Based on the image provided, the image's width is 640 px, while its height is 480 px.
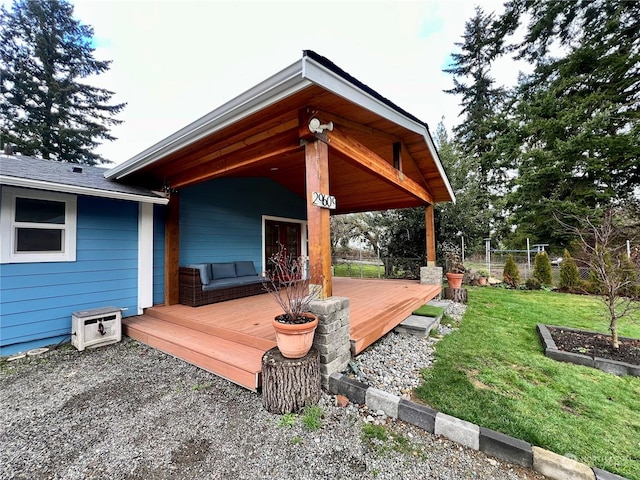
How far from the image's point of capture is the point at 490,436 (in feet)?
6.00

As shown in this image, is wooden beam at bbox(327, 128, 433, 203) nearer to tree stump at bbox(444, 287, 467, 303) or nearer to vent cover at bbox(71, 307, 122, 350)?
tree stump at bbox(444, 287, 467, 303)

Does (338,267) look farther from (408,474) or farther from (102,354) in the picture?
(408,474)

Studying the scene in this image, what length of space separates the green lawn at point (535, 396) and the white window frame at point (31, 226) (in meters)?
5.08

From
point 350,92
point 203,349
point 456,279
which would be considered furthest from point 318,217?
point 456,279

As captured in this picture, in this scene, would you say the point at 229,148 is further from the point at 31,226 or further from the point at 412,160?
the point at 412,160

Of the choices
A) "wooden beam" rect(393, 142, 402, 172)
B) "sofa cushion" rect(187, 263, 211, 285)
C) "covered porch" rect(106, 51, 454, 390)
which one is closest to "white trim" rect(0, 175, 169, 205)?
"covered porch" rect(106, 51, 454, 390)

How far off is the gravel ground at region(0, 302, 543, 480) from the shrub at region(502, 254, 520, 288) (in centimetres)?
866

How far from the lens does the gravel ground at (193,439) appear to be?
170cm

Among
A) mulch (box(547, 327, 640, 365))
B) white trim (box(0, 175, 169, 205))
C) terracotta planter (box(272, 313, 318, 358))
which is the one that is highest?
white trim (box(0, 175, 169, 205))

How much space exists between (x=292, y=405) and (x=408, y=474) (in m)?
1.00

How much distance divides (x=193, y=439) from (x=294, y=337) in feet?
3.43

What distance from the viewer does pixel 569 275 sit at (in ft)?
25.7

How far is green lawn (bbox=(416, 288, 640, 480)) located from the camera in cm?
189

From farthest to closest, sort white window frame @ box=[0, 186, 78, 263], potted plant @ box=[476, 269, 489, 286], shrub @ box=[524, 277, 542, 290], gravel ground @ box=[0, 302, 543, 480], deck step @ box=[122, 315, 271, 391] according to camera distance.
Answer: potted plant @ box=[476, 269, 489, 286] < shrub @ box=[524, 277, 542, 290] < white window frame @ box=[0, 186, 78, 263] < deck step @ box=[122, 315, 271, 391] < gravel ground @ box=[0, 302, 543, 480]
